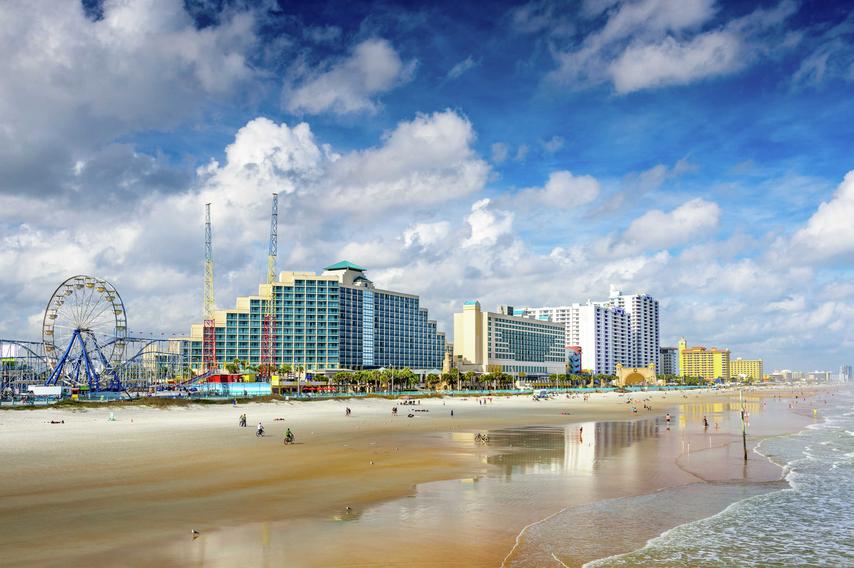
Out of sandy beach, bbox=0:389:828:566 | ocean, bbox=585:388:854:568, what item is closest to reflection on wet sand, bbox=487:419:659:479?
sandy beach, bbox=0:389:828:566

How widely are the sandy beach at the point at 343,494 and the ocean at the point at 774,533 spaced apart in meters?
0.94

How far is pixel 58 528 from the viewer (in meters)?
22.3

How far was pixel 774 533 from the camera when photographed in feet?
77.4

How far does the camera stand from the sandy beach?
2036cm

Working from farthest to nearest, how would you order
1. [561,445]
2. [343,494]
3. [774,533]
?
1. [561,445]
2. [343,494]
3. [774,533]

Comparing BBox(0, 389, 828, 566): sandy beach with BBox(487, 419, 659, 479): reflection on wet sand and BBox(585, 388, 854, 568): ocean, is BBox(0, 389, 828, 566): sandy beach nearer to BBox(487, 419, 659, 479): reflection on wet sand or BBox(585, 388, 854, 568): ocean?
BBox(487, 419, 659, 479): reflection on wet sand

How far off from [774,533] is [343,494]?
17.3 metres

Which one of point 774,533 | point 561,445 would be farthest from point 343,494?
point 561,445

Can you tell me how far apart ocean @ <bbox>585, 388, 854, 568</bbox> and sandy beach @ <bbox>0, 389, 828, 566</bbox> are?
937 mm

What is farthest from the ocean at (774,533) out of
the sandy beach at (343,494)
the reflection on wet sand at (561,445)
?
the reflection on wet sand at (561,445)

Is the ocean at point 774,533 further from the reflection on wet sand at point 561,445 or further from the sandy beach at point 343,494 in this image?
the reflection on wet sand at point 561,445

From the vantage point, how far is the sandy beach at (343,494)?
2036 centimetres

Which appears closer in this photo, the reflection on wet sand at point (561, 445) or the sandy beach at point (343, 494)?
the sandy beach at point (343, 494)

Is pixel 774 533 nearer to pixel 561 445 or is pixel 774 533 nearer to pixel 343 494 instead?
pixel 343 494
